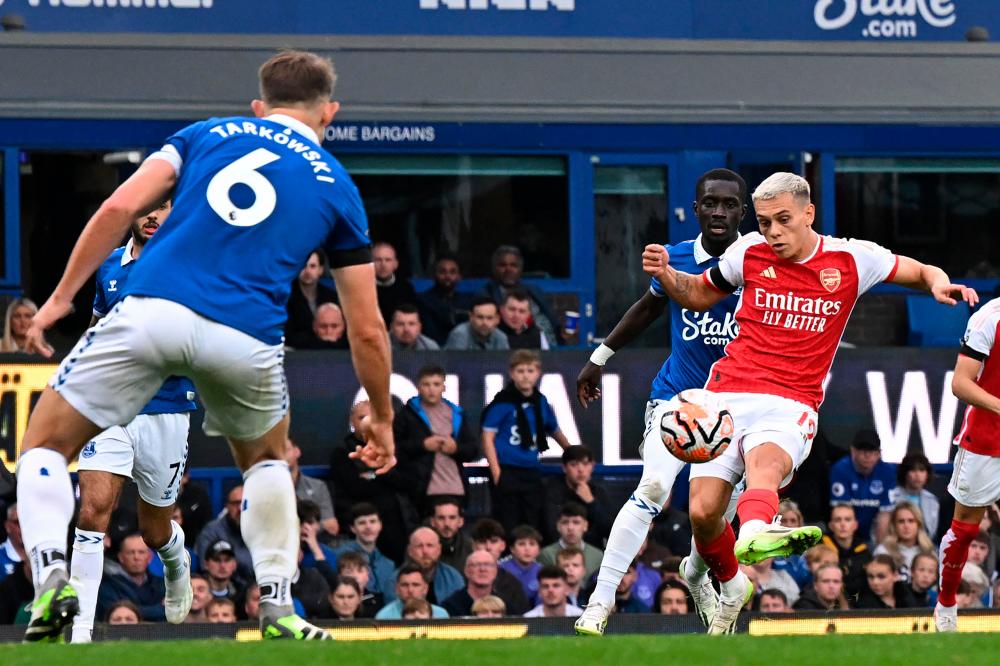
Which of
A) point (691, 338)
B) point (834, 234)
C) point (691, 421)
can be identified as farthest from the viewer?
point (834, 234)

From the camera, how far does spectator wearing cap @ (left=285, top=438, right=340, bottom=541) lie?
12297 mm

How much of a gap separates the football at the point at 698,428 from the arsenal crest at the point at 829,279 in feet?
2.24

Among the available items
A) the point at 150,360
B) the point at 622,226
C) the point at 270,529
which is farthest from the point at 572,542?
the point at 150,360

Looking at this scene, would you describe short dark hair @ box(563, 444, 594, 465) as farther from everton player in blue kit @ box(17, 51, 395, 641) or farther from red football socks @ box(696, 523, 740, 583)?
everton player in blue kit @ box(17, 51, 395, 641)

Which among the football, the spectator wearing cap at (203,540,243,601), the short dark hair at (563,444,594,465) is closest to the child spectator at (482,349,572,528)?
the short dark hair at (563,444,594,465)

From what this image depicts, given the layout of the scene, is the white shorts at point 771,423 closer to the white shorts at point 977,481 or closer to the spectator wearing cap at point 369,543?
the white shorts at point 977,481

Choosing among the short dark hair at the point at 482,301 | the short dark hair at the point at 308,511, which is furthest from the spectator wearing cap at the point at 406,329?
the short dark hair at the point at 308,511

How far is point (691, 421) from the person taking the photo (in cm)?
814

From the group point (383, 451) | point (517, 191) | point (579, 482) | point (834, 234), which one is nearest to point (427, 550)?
point (579, 482)

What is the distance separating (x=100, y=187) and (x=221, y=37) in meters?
1.37

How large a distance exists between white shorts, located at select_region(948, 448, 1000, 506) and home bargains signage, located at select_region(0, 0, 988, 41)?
4290 mm

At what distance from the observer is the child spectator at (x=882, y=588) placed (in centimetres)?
1266

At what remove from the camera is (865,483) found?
13.2 meters

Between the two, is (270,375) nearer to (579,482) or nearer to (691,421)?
(691,421)
